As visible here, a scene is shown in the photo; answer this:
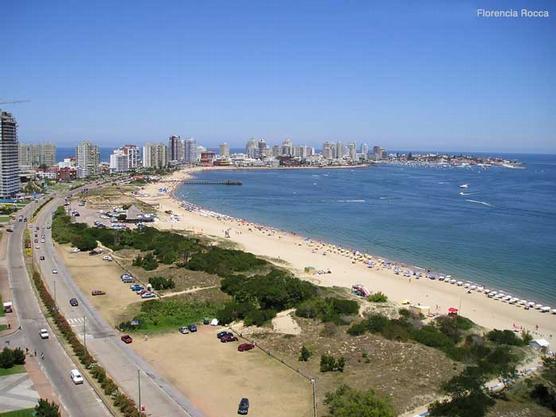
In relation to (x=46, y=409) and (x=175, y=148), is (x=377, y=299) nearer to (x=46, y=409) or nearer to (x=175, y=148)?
(x=46, y=409)

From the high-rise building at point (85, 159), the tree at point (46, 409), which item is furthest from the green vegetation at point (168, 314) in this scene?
the high-rise building at point (85, 159)

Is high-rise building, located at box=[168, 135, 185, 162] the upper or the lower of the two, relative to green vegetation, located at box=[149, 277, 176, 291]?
upper

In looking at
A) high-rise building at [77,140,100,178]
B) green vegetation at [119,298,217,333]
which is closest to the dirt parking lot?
green vegetation at [119,298,217,333]

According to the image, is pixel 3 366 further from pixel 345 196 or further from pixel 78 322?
pixel 345 196

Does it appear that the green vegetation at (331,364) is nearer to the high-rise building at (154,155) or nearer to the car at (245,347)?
the car at (245,347)

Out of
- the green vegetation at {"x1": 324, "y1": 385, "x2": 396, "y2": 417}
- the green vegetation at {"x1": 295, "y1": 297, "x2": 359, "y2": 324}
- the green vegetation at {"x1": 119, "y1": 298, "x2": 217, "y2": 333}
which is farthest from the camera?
the green vegetation at {"x1": 295, "y1": 297, "x2": 359, "y2": 324}

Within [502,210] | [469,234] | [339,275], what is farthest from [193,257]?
[502,210]

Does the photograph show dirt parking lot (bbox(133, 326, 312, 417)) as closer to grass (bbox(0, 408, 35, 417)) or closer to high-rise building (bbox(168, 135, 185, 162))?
grass (bbox(0, 408, 35, 417))
